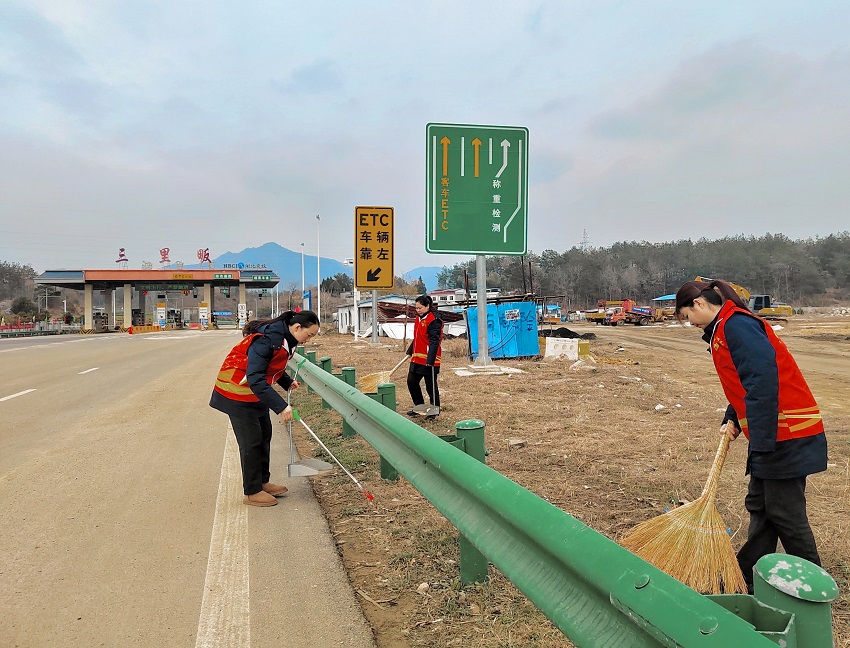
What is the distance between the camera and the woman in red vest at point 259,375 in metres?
4.32

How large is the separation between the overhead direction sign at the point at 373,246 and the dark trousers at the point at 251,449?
45.9 ft

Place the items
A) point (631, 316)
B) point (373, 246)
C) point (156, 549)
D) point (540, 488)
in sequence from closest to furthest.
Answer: point (156, 549), point (540, 488), point (373, 246), point (631, 316)

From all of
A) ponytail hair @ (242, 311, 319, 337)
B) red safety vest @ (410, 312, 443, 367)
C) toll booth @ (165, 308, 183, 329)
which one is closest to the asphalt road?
ponytail hair @ (242, 311, 319, 337)

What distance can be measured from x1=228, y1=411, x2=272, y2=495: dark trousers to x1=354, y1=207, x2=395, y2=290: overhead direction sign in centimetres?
1398

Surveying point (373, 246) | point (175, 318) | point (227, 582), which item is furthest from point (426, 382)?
point (175, 318)

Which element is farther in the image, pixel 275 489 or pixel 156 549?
pixel 275 489

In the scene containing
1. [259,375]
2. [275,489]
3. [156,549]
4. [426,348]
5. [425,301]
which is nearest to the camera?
[156,549]

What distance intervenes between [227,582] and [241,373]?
5.72 feet

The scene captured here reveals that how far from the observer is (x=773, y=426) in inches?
101

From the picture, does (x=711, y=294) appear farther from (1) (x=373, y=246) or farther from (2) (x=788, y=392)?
(1) (x=373, y=246)

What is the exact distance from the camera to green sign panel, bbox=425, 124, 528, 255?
12250 millimetres

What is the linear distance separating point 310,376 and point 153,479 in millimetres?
2310

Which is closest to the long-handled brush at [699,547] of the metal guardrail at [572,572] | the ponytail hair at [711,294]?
the ponytail hair at [711,294]

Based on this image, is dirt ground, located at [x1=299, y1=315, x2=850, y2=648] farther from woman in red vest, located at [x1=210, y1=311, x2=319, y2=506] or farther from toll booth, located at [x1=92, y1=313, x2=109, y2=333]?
toll booth, located at [x1=92, y1=313, x2=109, y2=333]
